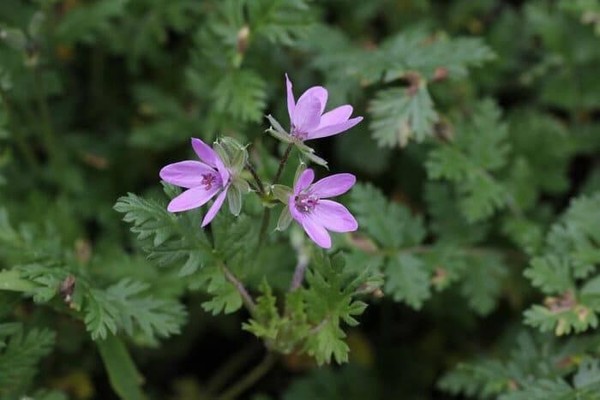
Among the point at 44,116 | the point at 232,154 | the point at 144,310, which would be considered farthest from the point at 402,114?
the point at 44,116

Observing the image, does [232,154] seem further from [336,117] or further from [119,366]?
[119,366]

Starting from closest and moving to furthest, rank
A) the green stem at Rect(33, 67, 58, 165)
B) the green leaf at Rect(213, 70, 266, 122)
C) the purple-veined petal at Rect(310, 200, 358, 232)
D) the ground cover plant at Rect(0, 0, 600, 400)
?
the purple-veined petal at Rect(310, 200, 358, 232)
the ground cover plant at Rect(0, 0, 600, 400)
the green leaf at Rect(213, 70, 266, 122)
the green stem at Rect(33, 67, 58, 165)

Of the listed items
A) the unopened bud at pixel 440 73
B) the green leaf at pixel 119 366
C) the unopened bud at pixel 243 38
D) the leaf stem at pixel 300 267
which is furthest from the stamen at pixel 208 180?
the unopened bud at pixel 440 73

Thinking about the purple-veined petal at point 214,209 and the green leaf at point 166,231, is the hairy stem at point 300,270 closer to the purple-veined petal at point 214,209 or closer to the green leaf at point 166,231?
the green leaf at point 166,231

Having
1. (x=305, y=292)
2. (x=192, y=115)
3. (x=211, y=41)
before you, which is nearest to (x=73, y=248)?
(x=192, y=115)

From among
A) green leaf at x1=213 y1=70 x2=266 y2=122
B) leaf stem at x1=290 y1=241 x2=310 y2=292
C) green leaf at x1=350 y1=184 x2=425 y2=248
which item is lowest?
green leaf at x1=350 y1=184 x2=425 y2=248

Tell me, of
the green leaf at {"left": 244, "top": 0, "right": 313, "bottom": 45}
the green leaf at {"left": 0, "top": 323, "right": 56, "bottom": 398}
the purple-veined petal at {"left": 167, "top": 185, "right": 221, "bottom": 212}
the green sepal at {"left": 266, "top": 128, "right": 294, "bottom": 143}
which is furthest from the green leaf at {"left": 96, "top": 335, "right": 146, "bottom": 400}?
the green leaf at {"left": 244, "top": 0, "right": 313, "bottom": 45}

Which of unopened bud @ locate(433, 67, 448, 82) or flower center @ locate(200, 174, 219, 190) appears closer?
flower center @ locate(200, 174, 219, 190)

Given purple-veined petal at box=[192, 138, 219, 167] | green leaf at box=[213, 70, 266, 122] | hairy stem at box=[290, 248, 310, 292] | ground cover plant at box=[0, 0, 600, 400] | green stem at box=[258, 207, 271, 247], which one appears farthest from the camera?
green leaf at box=[213, 70, 266, 122]

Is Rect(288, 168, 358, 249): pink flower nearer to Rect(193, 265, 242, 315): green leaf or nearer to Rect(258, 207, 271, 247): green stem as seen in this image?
Rect(258, 207, 271, 247): green stem
